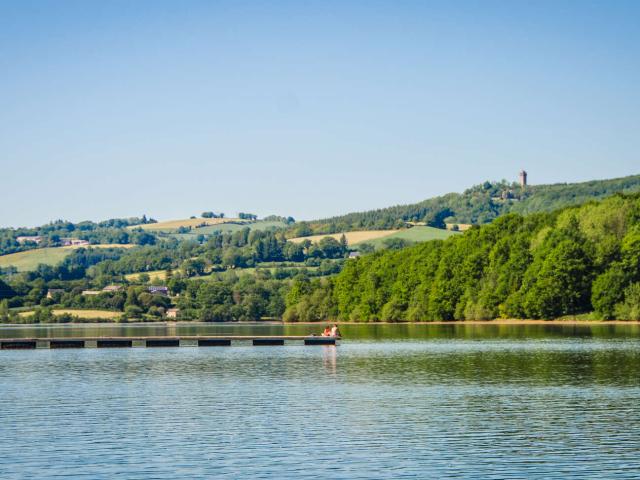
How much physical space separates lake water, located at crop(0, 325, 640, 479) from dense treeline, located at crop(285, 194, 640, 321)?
66928mm

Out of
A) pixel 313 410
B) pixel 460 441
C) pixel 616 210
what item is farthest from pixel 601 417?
pixel 616 210

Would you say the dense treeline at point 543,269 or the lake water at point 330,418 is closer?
the lake water at point 330,418

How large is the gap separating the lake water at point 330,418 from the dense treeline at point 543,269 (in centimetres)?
6693

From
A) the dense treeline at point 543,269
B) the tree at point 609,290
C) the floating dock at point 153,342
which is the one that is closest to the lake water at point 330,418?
the floating dock at point 153,342

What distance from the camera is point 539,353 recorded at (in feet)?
306

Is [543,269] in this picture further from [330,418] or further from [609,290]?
[330,418]

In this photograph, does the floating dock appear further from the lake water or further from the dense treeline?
the dense treeline

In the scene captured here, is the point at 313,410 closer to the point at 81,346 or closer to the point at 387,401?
the point at 387,401

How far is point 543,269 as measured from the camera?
162750mm

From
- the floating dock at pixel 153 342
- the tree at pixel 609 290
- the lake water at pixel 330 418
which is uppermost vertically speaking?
the tree at pixel 609 290

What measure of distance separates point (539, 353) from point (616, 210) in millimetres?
80555

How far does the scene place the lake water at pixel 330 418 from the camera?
129 ft

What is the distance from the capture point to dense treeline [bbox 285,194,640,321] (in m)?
156

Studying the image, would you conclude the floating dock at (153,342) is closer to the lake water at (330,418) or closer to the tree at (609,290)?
the lake water at (330,418)
